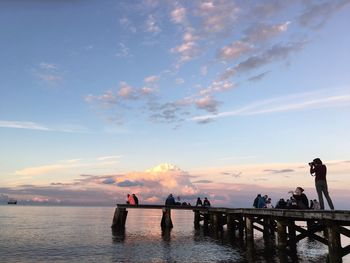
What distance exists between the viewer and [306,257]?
24.2 metres

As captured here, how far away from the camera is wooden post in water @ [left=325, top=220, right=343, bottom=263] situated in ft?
50.5

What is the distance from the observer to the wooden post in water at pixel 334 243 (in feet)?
50.5

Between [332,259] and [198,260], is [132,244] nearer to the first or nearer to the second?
[198,260]

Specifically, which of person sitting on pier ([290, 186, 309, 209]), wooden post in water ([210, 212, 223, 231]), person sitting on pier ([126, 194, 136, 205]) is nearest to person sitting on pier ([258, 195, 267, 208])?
wooden post in water ([210, 212, 223, 231])

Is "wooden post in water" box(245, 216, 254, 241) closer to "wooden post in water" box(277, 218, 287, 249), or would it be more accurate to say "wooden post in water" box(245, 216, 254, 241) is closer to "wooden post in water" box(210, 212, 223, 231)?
"wooden post in water" box(277, 218, 287, 249)

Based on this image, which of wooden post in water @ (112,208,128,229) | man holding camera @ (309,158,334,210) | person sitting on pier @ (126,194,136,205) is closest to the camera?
man holding camera @ (309,158,334,210)

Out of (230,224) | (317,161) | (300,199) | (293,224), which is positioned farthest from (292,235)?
(230,224)

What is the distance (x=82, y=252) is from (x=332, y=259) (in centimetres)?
1797

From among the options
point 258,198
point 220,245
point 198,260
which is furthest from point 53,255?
point 258,198

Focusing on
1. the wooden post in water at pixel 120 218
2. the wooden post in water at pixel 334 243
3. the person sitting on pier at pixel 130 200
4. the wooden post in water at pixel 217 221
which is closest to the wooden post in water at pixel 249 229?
the wooden post in water at pixel 217 221

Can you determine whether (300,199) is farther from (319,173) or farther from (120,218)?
(120,218)

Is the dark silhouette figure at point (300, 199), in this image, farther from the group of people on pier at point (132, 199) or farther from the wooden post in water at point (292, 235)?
the group of people on pier at point (132, 199)

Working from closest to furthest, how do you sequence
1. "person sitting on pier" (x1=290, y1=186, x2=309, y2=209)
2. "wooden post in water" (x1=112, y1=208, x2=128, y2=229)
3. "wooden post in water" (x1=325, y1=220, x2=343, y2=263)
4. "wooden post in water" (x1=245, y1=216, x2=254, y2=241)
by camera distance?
"wooden post in water" (x1=325, y1=220, x2=343, y2=263)
"person sitting on pier" (x1=290, y1=186, x2=309, y2=209)
"wooden post in water" (x1=245, y1=216, x2=254, y2=241)
"wooden post in water" (x1=112, y1=208, x2=128, y2=229)

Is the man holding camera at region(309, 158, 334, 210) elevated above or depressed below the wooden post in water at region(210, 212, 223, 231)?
above
